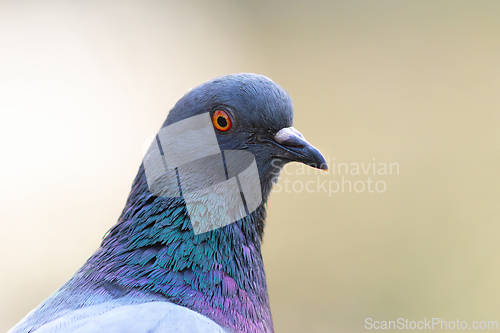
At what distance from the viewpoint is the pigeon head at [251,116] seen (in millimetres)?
1523

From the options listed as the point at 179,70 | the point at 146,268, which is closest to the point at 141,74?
the point at 179,70

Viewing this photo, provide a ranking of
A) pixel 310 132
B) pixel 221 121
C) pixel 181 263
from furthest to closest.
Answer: pixel 310 132 → pixel 221 121 → pixel 181 263

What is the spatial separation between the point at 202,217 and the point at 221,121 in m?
0.40

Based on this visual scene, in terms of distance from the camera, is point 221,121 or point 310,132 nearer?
point 221,121

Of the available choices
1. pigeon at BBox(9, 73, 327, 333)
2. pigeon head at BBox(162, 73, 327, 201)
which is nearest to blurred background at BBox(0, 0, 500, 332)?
pigeon at BBox(9, 73, 327, 333)

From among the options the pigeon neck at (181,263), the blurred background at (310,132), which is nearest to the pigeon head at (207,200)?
the pigeon neck at (181,263)

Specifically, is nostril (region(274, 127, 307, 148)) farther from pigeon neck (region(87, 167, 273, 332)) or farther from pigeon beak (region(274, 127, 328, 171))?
pigeon neck (region(87, 167, 273, 332))

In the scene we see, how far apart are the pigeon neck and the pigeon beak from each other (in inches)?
14.8

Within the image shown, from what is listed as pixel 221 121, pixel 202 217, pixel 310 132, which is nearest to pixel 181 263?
pixel 202 217

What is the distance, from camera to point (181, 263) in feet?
4.74

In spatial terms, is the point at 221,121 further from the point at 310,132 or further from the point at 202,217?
the point at 310,132

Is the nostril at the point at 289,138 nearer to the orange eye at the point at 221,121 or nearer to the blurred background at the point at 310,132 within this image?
the orange eye at the point at 221,121

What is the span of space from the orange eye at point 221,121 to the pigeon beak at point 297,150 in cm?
20

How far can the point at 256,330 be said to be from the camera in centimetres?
146
